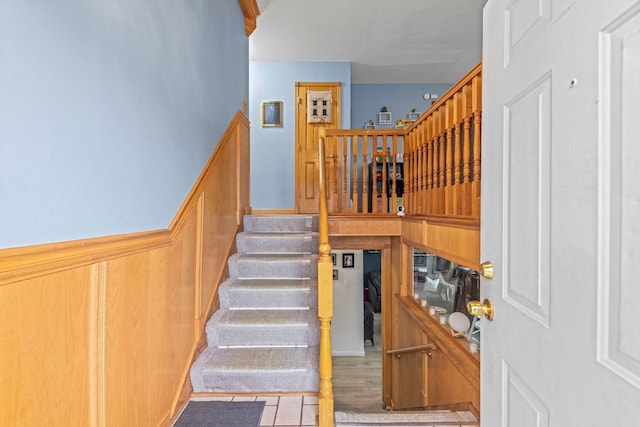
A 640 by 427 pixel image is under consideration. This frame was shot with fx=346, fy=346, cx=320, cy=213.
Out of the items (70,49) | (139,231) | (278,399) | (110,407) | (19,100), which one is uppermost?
(70,49)

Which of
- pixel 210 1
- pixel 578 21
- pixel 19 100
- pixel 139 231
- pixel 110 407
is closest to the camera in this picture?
pixel 578 21

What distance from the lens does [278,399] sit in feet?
6.47

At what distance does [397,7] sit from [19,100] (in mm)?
3913

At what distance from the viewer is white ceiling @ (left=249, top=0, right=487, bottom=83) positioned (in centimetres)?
382

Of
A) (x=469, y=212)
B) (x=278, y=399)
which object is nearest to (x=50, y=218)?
(x=278, y=399)

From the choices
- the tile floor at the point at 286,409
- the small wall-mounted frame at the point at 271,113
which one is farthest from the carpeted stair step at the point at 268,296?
the small wall-mounted frame at the point at 271,113

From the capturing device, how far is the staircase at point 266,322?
6.60 ft

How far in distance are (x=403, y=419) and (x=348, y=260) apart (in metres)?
4.00

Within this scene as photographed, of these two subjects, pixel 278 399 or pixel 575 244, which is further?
pixel 278 399

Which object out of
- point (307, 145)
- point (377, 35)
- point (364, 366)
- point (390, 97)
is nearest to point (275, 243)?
point (307, 145)

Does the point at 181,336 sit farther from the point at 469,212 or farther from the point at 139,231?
the point at 469,212

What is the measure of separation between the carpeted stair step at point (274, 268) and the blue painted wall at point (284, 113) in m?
2.52

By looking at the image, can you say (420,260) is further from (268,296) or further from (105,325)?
(105,325)

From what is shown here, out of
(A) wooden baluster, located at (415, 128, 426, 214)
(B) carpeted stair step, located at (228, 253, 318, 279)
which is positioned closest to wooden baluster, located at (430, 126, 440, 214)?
(A) wooden baluster, located at (415, 128, 426, 214)
